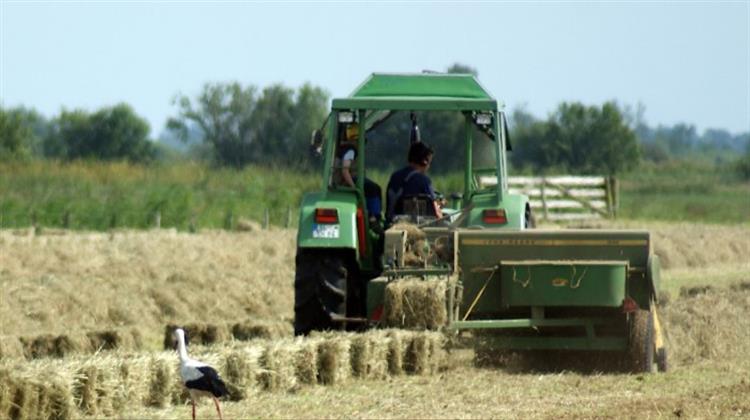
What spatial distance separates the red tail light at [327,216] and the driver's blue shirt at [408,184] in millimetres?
712

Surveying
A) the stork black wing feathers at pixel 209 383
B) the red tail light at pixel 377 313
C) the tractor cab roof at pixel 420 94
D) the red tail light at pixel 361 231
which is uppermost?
the tractor cab roof at pixel 420 94

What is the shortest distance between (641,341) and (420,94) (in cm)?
311

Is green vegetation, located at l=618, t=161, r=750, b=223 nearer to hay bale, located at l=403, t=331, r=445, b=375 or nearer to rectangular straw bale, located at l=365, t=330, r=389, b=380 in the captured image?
hay bale, located at l=403, t=331, r=445, b=375

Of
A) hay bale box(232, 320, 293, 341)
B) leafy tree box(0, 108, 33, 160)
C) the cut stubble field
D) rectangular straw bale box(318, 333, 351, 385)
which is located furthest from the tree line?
rectangular straw bale box(318, 333, 351, 385)

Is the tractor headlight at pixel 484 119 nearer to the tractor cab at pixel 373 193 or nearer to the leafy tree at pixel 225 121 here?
the tractor cab at pixel 373 193

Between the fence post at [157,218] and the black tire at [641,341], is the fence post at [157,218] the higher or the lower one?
the higher one

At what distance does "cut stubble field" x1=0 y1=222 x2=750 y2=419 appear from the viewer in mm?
11523

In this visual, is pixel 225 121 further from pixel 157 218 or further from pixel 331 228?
pixel 331 228

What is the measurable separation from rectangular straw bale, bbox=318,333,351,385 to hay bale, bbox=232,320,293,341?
429cm

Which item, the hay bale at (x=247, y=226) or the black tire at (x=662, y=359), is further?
the hay bale at (x=247, y=226)

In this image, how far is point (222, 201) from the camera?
36.0 meters

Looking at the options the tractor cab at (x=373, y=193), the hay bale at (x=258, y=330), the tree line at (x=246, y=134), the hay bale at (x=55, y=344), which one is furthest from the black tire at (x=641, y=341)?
the tree line at (x=246, y=134)

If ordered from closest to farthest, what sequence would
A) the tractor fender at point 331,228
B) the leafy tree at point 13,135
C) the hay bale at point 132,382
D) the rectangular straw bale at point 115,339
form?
the hay bale at point 132,382 → the tractor fender at point 331,228 → the rectangular straw bale at point 115,339 → the leafy tree at point 13,135

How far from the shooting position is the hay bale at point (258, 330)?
1731 centimetres
